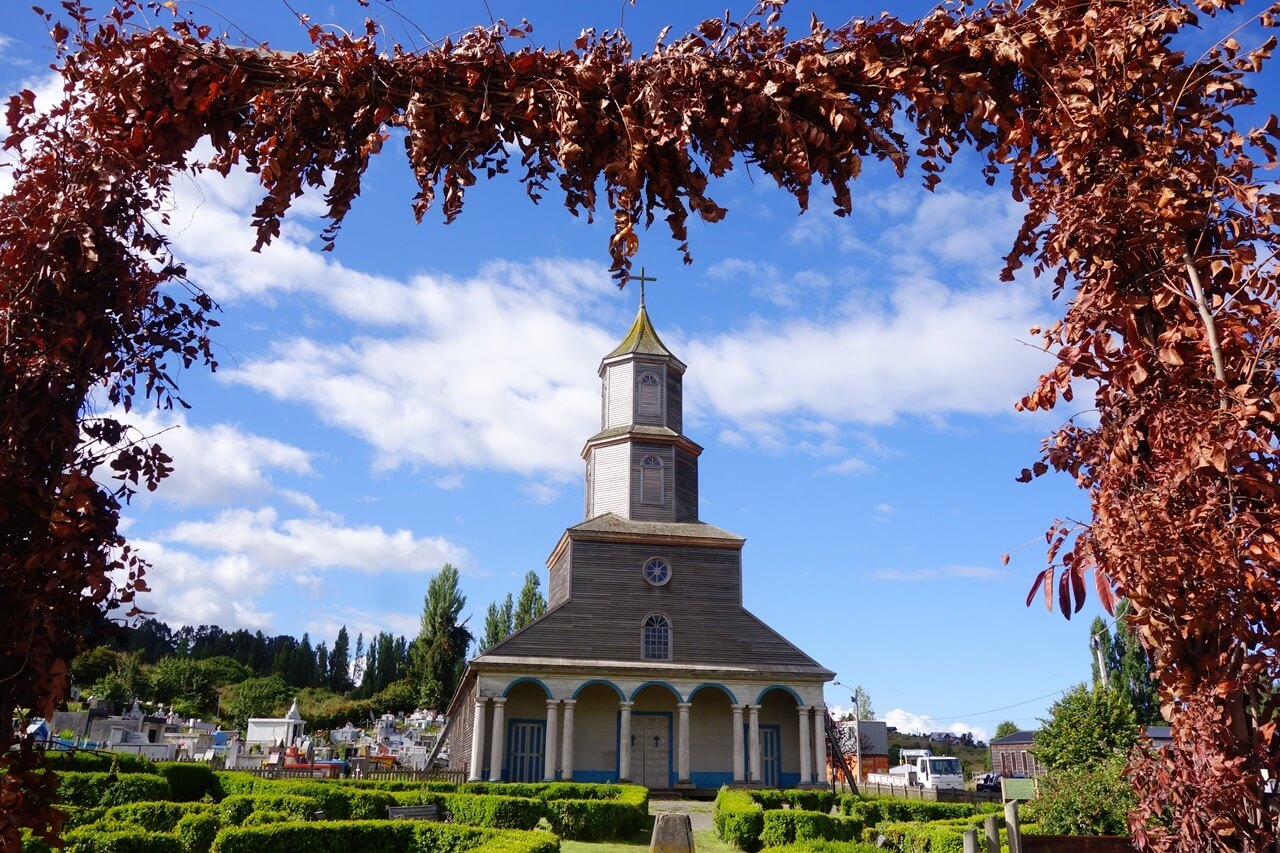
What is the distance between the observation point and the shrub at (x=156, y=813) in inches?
567

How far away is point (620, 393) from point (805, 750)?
1520 centimetres

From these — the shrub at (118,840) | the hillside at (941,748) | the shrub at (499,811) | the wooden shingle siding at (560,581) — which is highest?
the wooden shingle siding at (560,581)

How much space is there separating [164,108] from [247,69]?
401 millimetres

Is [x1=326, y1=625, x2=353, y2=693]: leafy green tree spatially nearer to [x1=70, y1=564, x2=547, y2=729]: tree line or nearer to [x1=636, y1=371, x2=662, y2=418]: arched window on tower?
[x1=70, y1=564, x2=547, y2=729]: tree line

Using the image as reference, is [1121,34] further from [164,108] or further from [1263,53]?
[164,108]

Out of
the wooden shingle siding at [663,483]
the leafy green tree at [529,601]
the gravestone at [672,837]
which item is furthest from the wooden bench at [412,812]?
the leafy green tree at [529,601]

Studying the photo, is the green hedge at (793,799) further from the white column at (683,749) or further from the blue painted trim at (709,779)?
the blue painted trim at (709,779)

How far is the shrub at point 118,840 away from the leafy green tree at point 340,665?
311 ft

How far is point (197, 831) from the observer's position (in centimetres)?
1399

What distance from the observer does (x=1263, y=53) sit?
3.75 m

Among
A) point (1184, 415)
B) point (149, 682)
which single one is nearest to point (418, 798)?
point (1184, 415)

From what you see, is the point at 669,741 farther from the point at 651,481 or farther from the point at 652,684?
the point at 651,481

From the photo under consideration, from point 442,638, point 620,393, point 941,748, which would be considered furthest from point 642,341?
point 941,748

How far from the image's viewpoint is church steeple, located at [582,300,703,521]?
3512cm
